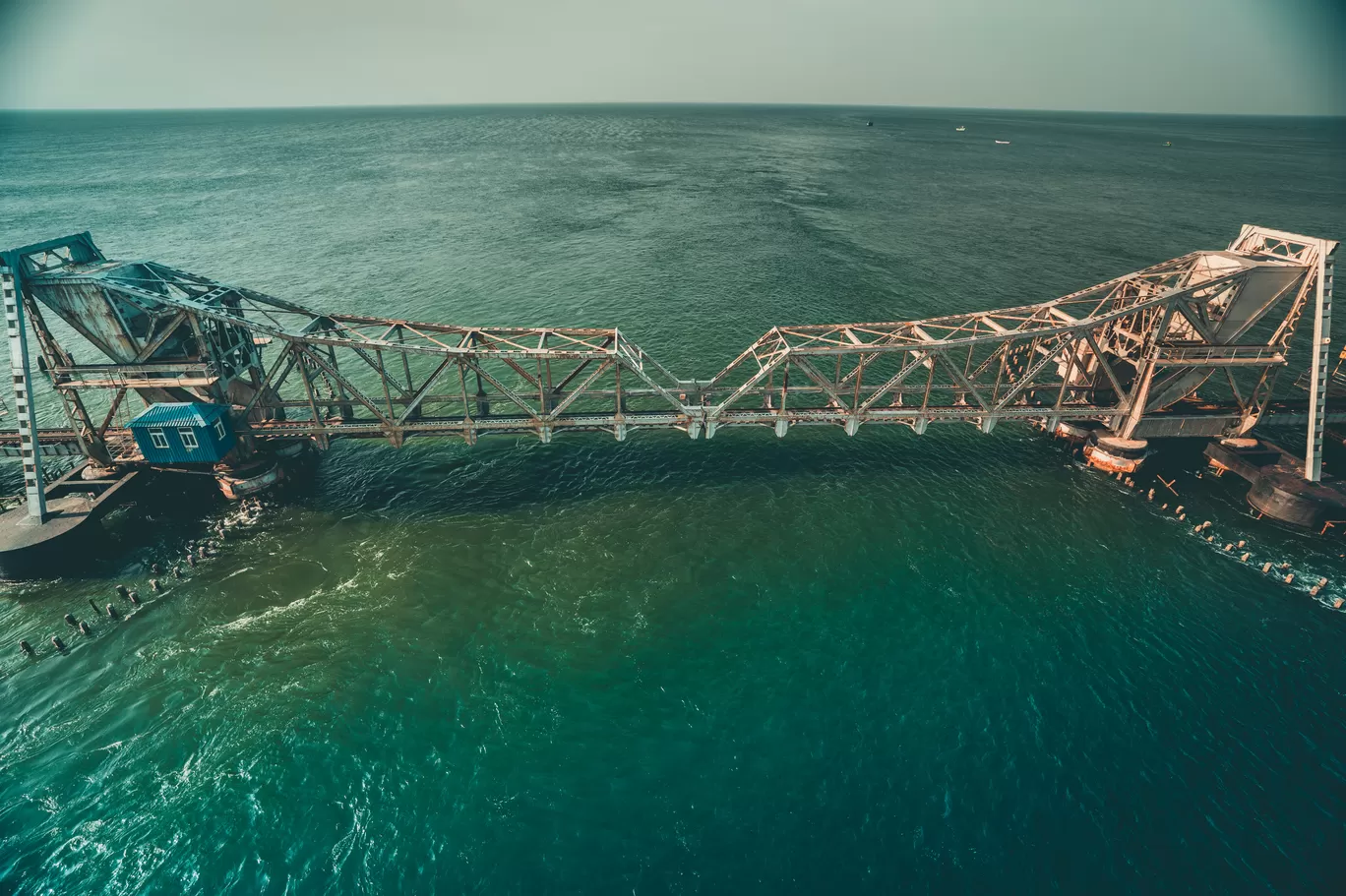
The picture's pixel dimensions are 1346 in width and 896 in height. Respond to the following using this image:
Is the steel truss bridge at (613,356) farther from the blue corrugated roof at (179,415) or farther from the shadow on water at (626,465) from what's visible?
the shadow on water at (626,465)

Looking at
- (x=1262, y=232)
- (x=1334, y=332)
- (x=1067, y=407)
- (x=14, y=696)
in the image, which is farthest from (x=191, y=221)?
(x=1334, y=332)

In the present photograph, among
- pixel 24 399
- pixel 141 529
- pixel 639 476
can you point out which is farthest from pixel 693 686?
pixel 24 399

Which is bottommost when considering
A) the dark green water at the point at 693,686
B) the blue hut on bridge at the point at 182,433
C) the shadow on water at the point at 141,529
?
the dark green water at the point at 693,686

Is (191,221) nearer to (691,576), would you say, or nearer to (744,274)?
(744,274)

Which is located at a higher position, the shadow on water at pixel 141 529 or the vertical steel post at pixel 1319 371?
the vertical steel post at pixel 1319 371

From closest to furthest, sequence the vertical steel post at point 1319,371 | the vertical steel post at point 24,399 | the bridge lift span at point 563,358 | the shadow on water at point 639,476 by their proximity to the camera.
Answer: the vertical steel post at point 24,399
the bridge lift span at point 563,358
the vertical steel post at point 1319,371
the shadow on water at point 639,476

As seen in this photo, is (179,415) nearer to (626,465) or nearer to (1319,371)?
(626,465)

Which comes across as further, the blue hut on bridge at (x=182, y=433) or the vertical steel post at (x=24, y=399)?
the blue hut on bridge at (x=182, y=433)

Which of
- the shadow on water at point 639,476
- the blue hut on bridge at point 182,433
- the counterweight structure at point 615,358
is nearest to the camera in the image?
the counterweight structure at point 615,358

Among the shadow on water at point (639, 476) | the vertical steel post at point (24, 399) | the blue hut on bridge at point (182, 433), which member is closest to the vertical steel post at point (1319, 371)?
the shadow on water at point (639, 476)
